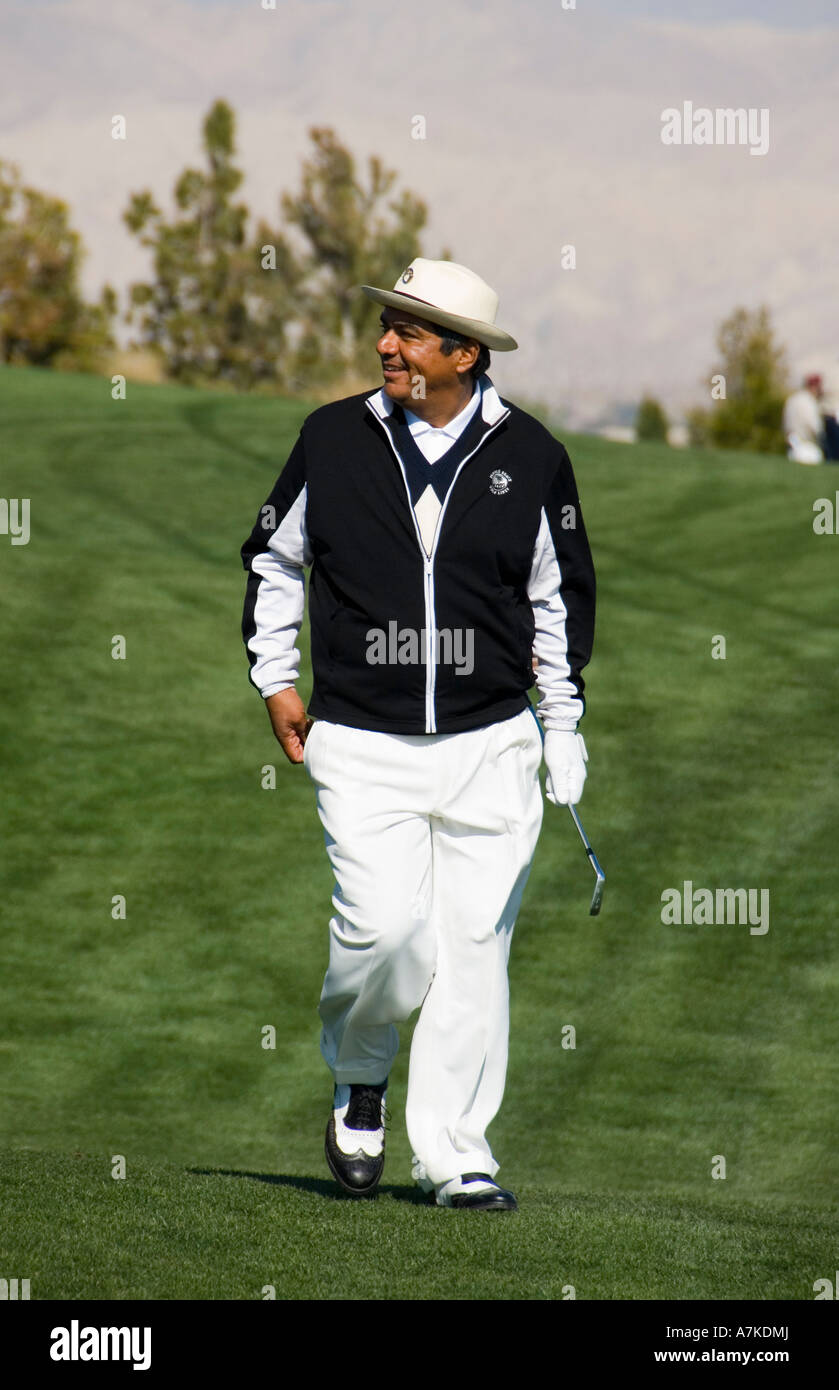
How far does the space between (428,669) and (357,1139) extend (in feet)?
4.81

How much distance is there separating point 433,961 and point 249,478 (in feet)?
50.9

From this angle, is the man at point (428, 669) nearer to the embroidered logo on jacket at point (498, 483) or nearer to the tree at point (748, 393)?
the embroidered logo on jacket at point (498, 483)

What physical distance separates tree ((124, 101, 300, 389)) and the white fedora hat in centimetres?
5226

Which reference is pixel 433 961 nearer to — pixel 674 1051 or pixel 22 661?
pixel 674 1051

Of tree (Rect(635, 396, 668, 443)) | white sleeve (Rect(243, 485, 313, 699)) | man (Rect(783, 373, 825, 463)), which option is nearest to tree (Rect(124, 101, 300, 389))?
tree (Rect(635, 396, 668, 443))

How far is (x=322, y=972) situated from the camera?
9227 mm

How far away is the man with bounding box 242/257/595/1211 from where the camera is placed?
5309 mm

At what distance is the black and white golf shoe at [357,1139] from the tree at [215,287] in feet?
172

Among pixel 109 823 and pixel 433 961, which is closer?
pixel 433 961

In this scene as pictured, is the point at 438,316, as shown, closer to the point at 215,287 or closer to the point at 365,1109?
the point at 365,1109

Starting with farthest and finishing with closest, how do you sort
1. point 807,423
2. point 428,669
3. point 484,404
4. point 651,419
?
point 651,419 → point 807,423 → point 484,404 → point 428,669

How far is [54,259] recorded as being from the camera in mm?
53469

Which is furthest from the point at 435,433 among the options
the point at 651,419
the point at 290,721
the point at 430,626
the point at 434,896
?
the point at 651,419
